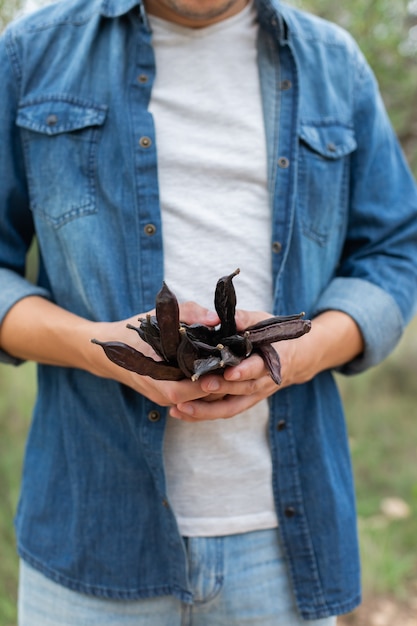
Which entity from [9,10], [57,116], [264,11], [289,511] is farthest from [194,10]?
[9,10]

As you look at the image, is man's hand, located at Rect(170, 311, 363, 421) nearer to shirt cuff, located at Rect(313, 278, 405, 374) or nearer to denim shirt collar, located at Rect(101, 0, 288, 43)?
shirt cuff, located at Rect(313, 278, 405, 374)

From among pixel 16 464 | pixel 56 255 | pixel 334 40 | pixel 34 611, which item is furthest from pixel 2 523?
pixel 334 40

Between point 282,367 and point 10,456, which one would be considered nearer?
point 282,367

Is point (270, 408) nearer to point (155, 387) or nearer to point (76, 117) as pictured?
point (155, 387)

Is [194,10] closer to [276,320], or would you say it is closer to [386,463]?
[276,320]

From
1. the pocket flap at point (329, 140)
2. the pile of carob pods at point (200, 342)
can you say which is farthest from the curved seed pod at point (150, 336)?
the pocket flap at point (329, 140)

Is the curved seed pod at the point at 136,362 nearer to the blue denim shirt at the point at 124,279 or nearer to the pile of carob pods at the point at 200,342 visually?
the pile of carob pods at the point at 200,342
